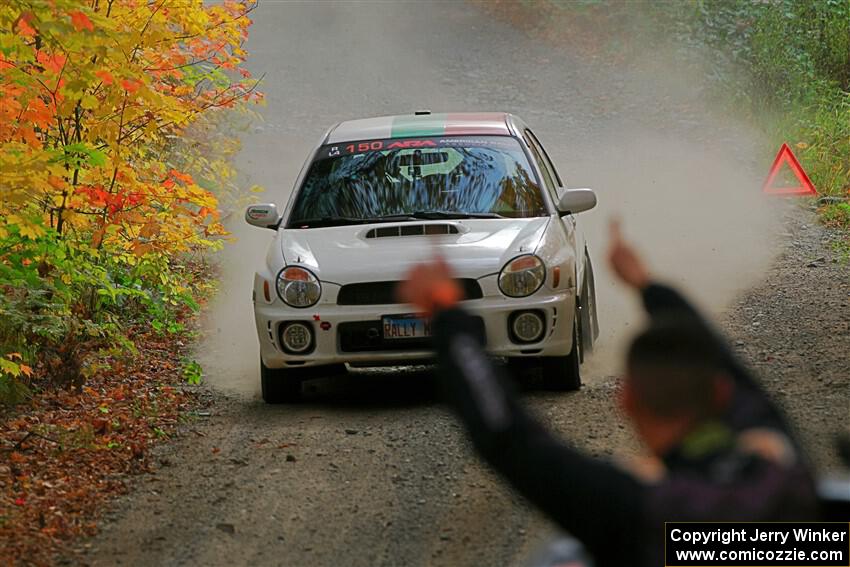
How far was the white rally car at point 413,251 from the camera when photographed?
8.21m

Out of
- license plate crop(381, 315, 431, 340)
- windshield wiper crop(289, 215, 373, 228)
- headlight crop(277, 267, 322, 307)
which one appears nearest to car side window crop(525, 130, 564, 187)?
windshield wiper crop(289, 215, 373, 228)

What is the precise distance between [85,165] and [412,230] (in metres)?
2.53

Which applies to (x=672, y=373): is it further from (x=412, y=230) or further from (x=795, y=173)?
(x=795, y=173)

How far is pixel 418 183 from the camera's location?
925 cm

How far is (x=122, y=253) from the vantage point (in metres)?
10.2

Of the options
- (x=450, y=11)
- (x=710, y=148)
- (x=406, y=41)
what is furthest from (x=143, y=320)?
(x=450, y=11)

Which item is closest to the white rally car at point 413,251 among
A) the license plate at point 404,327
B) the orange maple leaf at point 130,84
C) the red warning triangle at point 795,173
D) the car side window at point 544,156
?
the license plate at point 404,327

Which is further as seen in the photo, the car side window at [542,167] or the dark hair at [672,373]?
the car side window at [542,167]

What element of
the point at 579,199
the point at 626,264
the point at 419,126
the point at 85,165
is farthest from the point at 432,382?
the point at 626,264

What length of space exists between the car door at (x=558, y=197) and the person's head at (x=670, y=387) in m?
6.10

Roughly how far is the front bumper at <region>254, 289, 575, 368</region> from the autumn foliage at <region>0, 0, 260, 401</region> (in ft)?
5.50

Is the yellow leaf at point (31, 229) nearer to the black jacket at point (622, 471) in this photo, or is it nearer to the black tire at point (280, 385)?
the black tire at point (280, 385)

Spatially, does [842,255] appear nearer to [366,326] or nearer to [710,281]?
[710,281]

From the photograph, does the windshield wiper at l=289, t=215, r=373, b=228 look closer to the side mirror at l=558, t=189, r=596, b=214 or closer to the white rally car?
Result: the white rally car
